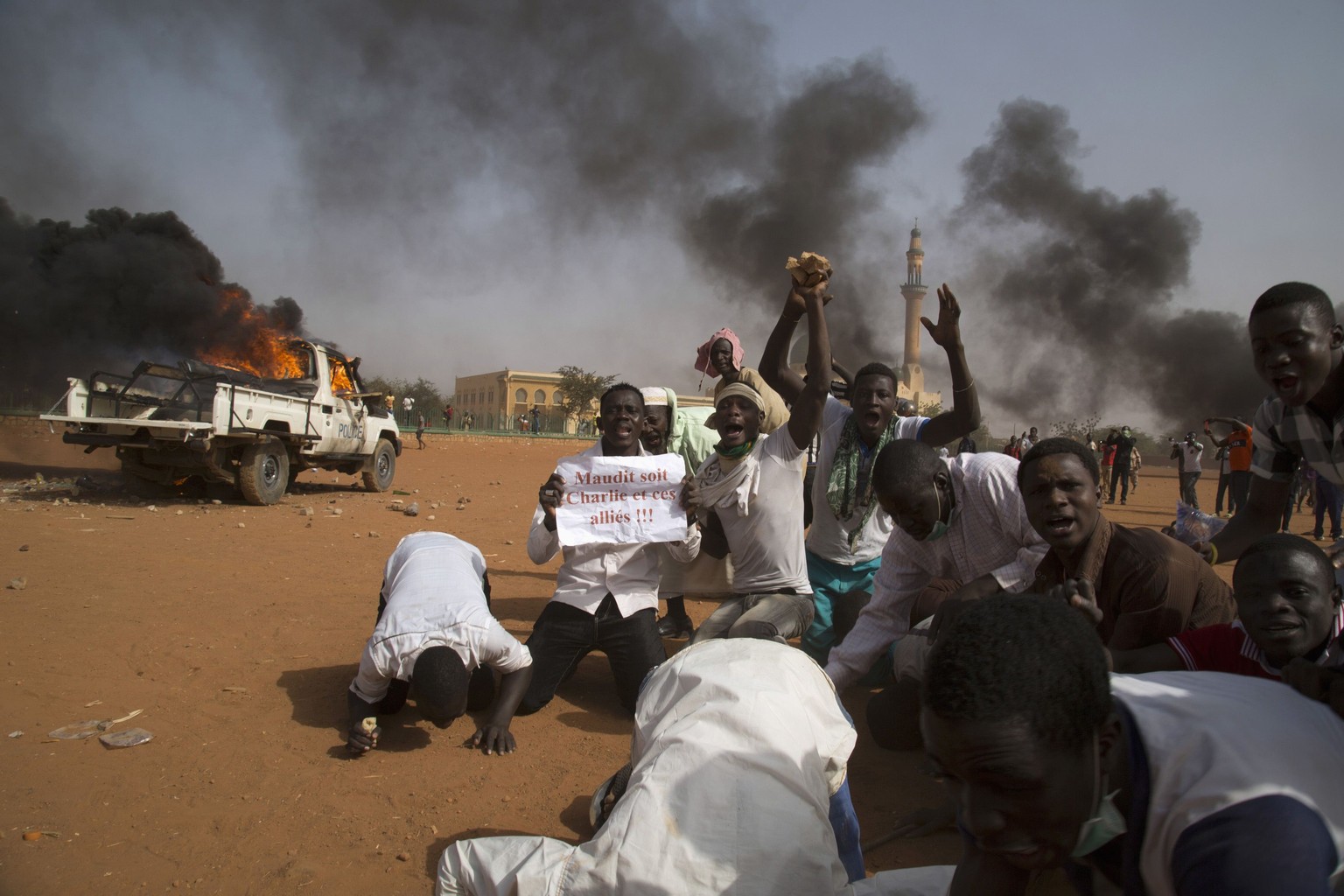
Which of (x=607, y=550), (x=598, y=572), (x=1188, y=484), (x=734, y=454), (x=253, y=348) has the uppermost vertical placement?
(x=253, y=348)

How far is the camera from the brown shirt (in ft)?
9.22

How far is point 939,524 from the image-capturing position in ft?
11.7

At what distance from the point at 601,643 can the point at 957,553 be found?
1973 mm

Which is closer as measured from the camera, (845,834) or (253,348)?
Answer: (845,834)

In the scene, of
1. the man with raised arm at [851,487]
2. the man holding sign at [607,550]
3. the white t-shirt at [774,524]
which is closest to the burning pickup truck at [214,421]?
A: the man holding sign at [607,550]

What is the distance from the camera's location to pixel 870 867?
3.00 metres

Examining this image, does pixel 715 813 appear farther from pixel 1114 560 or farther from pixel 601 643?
pixel 601 643

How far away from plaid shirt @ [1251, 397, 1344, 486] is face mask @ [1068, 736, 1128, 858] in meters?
2.25

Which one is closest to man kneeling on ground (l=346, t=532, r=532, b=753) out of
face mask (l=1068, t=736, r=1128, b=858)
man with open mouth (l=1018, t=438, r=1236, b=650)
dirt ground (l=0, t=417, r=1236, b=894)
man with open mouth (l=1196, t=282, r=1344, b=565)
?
dirt ground (l=0, t=417, r=1236, b=894)

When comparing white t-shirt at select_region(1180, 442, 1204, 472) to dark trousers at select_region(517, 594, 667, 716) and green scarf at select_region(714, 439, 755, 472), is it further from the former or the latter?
dark trousers at select_region(517, 594, 667, 716)

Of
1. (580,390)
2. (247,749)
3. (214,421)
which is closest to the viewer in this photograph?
(247,749)

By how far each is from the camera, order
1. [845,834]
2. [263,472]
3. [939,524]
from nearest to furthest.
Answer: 1. [845,834]
2. [939,524]
3. [263,472]

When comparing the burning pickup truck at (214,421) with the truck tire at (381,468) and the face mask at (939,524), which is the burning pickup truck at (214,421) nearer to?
the truck tire at (381,468)

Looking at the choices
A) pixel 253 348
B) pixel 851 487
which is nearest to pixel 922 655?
pixel 851 487
